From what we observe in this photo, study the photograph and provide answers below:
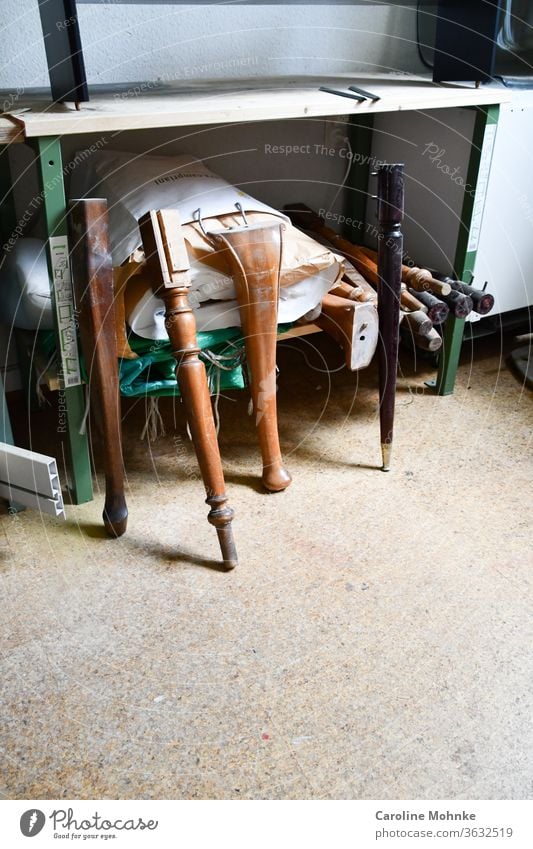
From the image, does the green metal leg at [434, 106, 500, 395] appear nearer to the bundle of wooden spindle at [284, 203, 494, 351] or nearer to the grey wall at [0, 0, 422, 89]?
the bundle of wooden spindle at [284, 203, 494, 351]

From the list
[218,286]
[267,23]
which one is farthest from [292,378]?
[267,23]

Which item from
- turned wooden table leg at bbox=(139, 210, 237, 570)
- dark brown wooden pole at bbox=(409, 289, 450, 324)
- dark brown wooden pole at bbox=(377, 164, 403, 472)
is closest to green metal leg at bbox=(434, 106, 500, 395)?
dark brown wooden pole at bbox=(409, 289, 450, 324)

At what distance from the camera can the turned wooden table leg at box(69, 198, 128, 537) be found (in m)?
1.05

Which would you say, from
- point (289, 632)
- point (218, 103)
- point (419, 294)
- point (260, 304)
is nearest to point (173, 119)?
point (218, 103)

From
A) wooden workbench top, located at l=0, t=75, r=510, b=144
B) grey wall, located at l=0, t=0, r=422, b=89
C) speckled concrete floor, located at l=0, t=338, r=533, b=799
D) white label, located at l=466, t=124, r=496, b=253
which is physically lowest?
speckled concrete floor, located at l=0, t=338, r=533, b=799

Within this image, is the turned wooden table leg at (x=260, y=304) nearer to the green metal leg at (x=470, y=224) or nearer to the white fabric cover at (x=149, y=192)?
the white fabric cover at (x=149, y=192)

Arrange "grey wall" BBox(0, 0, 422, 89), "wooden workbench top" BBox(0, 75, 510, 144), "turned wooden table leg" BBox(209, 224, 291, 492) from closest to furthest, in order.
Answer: "wooden workbench top" BBox(0, 75, 510, 144) → "turned wooden table leg" BBox(209, 224, 291, 492) → "grey wall" BBox(0, 0, 422, 89)

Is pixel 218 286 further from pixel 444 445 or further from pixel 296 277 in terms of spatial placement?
pixel 444 445

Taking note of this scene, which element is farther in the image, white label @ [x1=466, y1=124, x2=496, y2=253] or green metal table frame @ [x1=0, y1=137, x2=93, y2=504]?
white label @ [x1=466, y1=124, x2=496, y2=253]

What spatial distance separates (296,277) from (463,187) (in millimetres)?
455

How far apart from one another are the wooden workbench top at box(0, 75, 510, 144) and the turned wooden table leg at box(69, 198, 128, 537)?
11 cm

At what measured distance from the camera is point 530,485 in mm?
1338

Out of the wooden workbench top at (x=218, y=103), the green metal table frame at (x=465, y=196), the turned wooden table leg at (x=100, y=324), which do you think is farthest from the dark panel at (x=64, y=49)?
the green metal table frame at (x=465, y=196)
